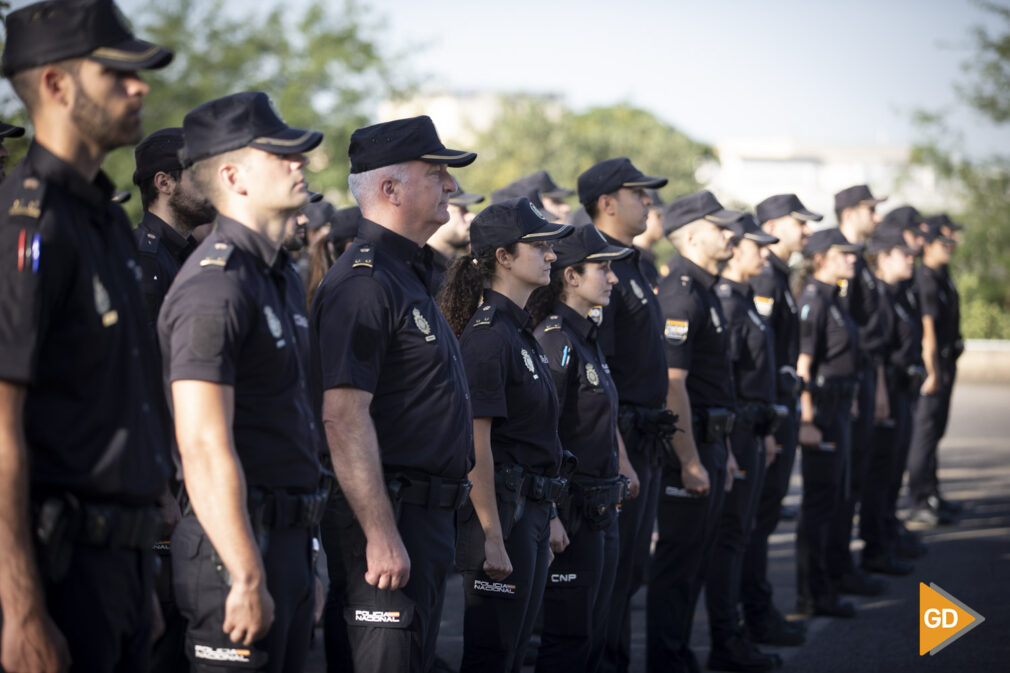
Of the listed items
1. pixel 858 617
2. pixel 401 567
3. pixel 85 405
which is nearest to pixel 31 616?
pixel 85 405

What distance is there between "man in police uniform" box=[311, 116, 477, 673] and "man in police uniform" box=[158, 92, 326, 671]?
0.36 m

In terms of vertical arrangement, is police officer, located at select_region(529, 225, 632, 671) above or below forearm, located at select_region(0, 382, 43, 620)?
below

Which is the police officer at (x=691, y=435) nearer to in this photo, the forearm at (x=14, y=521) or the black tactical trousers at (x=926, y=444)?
the forearm at (x=14, y=521)

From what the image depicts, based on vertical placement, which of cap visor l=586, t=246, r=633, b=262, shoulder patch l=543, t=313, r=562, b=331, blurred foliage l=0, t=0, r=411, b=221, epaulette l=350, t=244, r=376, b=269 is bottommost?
blurred foliage l=0, t=0, r=411, b=221

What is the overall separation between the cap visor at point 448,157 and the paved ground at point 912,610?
11.3ft

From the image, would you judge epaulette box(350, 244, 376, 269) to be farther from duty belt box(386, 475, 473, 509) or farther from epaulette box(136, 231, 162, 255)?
epaulette box(136, 231, 162, 255)

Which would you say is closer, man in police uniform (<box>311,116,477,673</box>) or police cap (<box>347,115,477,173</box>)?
man in police uniform (<box>311,116,477,673</box>)

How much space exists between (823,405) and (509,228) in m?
4.47

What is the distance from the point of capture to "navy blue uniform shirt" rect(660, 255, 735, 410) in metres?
6.85

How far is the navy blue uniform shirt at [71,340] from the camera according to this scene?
107 inches

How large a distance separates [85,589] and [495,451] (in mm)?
2336

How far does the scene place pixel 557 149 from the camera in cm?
4012

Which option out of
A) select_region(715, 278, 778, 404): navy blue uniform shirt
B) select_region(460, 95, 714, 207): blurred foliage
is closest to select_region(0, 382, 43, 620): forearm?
select_region(715, 278, 778, 404): navy blue uniform shirt

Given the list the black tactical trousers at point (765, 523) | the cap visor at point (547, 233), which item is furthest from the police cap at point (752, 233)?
the cap visor at point (547, 233)
